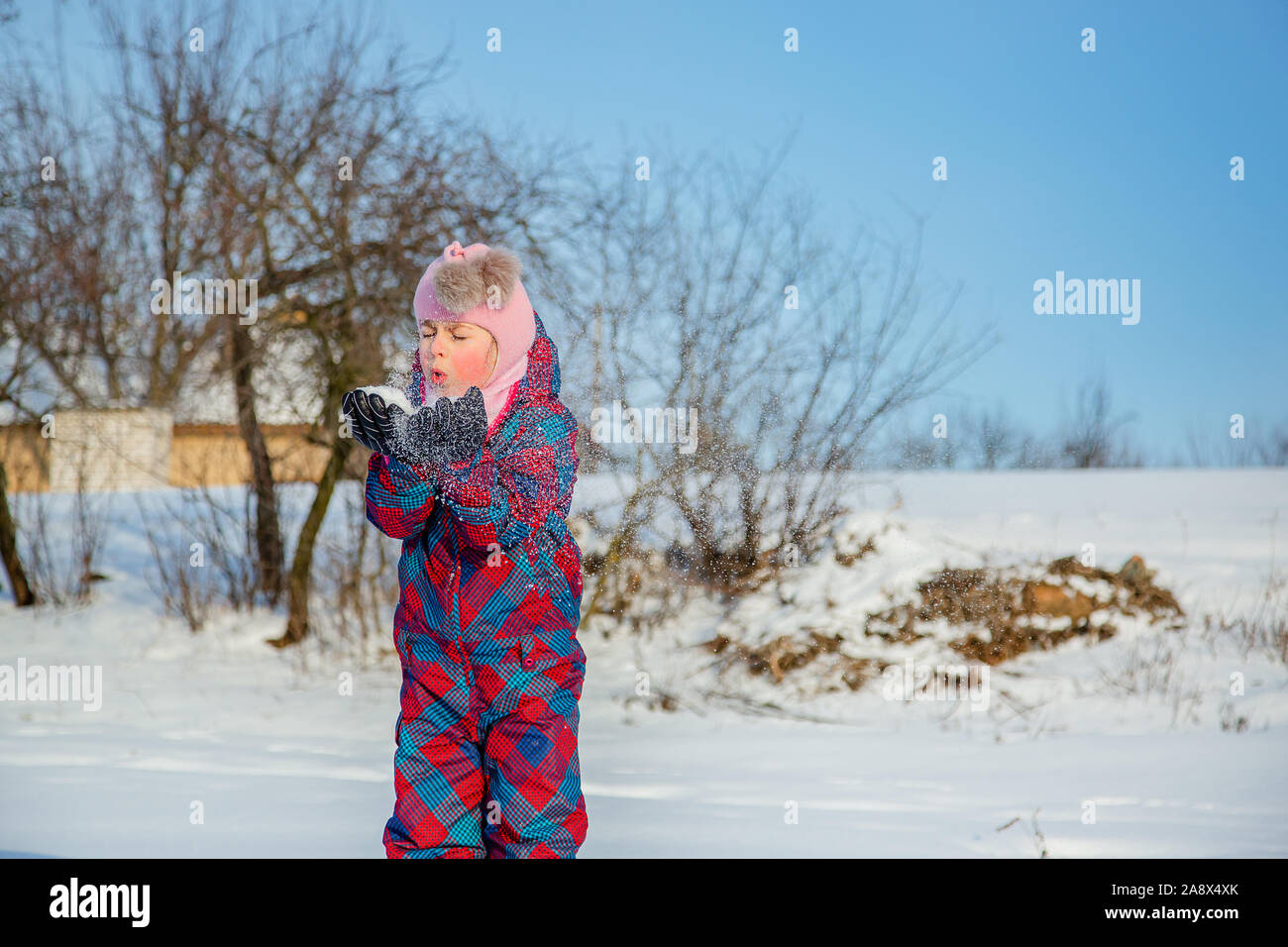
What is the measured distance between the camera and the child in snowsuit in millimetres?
2031

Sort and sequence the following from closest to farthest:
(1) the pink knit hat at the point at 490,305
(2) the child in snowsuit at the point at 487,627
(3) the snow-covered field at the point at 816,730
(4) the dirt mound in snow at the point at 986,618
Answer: (2) the child in snowsuit at the point at 487,627 < (1) the pink knit hat at the point at 490,305 < (3) the snow-covered field at the point at 816,730 < (4) the dirt mound in snow at the point at 986,618

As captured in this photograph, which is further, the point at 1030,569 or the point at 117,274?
the point at 117,274

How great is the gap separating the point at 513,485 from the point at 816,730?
10.6ft

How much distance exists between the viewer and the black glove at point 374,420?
1906 mm

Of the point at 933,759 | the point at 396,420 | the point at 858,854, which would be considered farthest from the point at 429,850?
the point at 933,759

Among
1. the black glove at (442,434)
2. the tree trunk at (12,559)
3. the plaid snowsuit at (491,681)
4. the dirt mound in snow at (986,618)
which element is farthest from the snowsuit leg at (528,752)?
the tree trunk at (12,559)

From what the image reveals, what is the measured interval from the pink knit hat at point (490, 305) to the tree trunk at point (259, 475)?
4736mm

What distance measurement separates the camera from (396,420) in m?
1.91

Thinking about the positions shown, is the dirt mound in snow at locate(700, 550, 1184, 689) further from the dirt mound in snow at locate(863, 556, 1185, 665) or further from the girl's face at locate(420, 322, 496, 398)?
the girl's face at locate(420, 322, 496, 398)

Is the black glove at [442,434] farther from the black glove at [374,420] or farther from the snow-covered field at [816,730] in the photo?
the snow-covered field at [816,730]

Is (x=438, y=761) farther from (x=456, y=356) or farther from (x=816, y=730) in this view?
(x=816, y=730)

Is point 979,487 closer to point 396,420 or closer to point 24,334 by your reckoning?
point 396,420

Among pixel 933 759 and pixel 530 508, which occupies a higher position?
pixel 530 508
